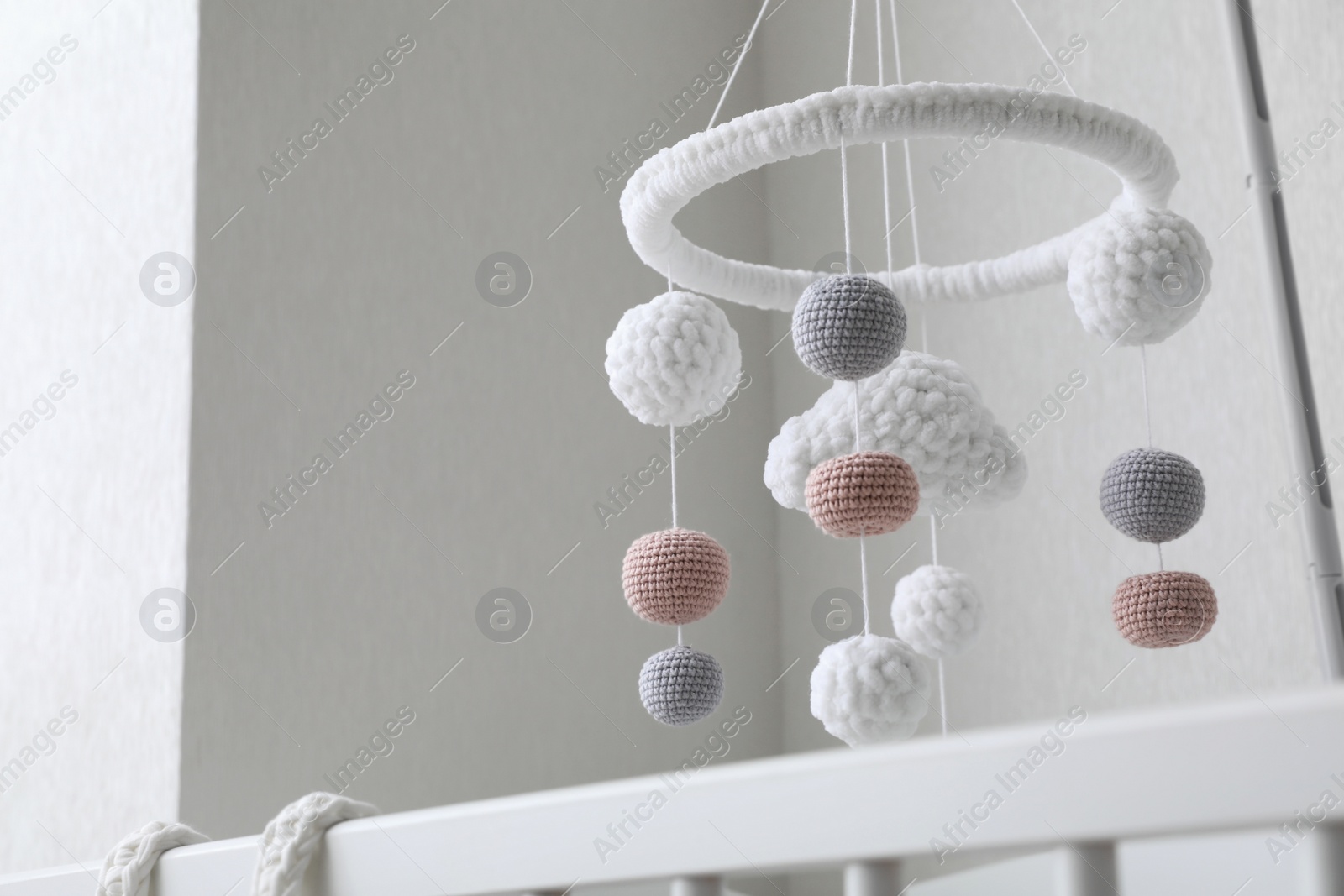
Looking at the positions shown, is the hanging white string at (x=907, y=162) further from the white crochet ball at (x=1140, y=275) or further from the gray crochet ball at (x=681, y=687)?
the gray crochet ball at (x=681, y=687)

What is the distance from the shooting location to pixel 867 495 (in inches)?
29.9

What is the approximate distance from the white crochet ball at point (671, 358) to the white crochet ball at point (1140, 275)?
0.24 meters

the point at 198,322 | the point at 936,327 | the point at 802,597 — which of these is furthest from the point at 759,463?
the point at 198,322

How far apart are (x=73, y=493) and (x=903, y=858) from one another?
1.27 m

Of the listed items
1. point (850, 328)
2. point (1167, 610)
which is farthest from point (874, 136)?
point (1167, 610)

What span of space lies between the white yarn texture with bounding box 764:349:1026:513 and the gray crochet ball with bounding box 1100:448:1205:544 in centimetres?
7

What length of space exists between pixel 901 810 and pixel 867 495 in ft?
0.98

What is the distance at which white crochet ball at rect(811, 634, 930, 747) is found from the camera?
0.82m

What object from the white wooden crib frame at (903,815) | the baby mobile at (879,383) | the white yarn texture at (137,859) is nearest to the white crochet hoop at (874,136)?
the baby mobile at (879,383)

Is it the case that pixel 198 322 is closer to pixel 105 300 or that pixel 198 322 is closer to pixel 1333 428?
pixel 105 300

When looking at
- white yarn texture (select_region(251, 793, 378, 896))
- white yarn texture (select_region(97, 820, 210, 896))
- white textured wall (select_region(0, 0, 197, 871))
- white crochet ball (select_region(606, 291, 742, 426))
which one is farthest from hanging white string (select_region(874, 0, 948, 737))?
white textured wall (select_region(0, 0, 197, 871))

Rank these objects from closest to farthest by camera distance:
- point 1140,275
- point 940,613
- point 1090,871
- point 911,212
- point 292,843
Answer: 1. point 1090,871
2. point 292,843
3. point 1140,275
4. point 940,613
5. point 911,212

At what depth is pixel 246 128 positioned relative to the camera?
145cm

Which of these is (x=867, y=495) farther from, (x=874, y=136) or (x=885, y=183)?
(x=885, y=183)
